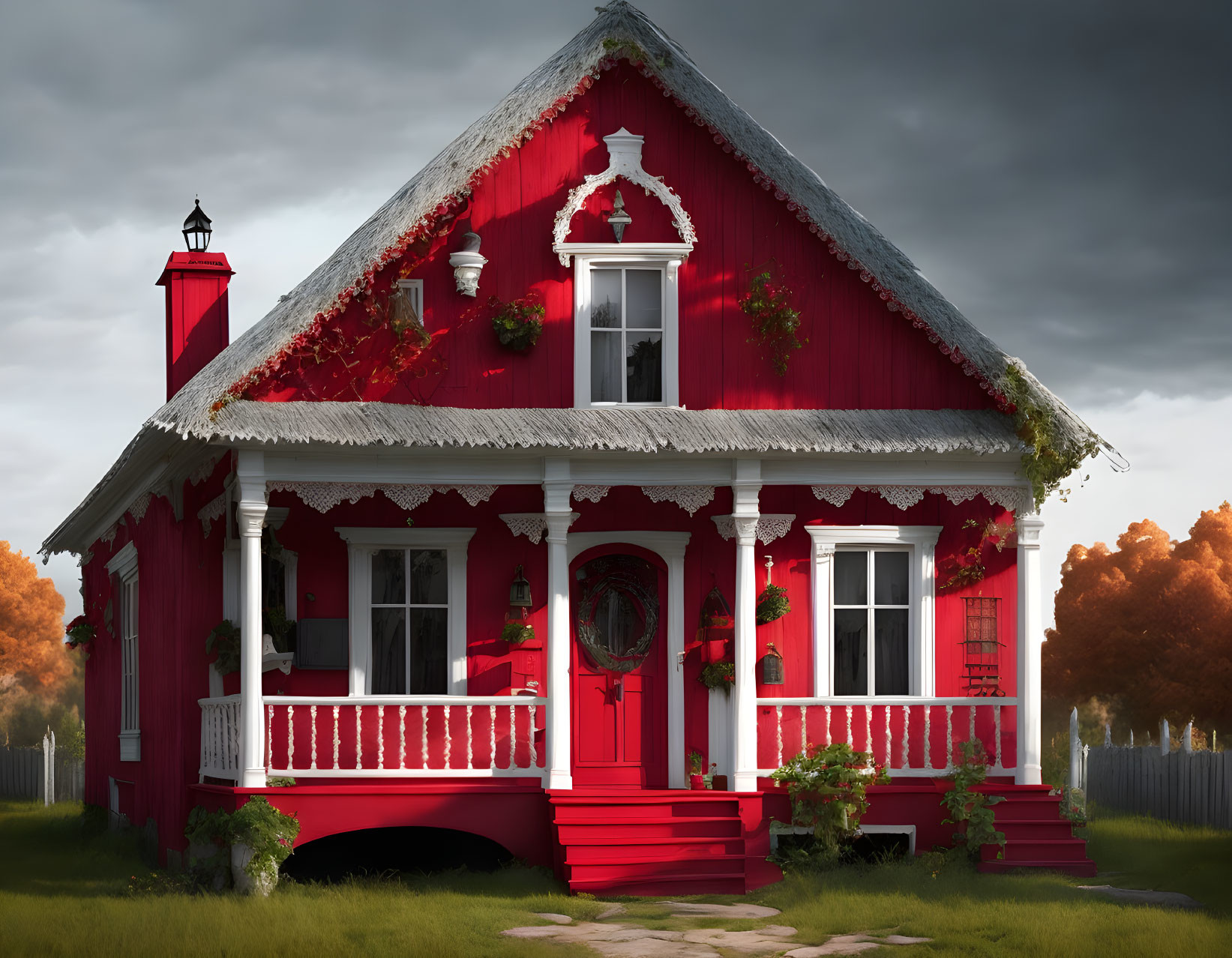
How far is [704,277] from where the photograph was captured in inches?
584

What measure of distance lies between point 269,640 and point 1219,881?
28.1ft

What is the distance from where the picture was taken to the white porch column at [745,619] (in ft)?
45.3

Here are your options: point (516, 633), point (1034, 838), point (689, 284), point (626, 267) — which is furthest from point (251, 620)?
point (1034, 838)

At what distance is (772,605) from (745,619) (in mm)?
1289

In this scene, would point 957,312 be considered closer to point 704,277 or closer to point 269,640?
point 704,277

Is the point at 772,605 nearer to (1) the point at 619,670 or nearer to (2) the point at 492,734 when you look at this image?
(1) the point at 619,670

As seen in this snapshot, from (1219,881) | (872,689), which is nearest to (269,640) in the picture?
(872,689)

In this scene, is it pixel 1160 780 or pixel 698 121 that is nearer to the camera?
pixel 698 121

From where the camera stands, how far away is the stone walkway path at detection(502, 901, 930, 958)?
10.3m

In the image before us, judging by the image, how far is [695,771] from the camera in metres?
15.1

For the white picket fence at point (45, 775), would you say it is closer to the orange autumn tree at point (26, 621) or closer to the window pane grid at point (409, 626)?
the window pane grid at point (409, 626)

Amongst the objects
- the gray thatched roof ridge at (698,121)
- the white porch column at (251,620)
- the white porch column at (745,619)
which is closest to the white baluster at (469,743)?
the white porch column at (251,620)

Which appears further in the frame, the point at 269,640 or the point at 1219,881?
the point at 269,640

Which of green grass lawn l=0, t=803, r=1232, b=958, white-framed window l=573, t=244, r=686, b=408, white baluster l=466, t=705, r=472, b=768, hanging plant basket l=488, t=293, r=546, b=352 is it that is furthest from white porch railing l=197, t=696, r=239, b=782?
white-framed window l=573, t=244, r=686, b=408
